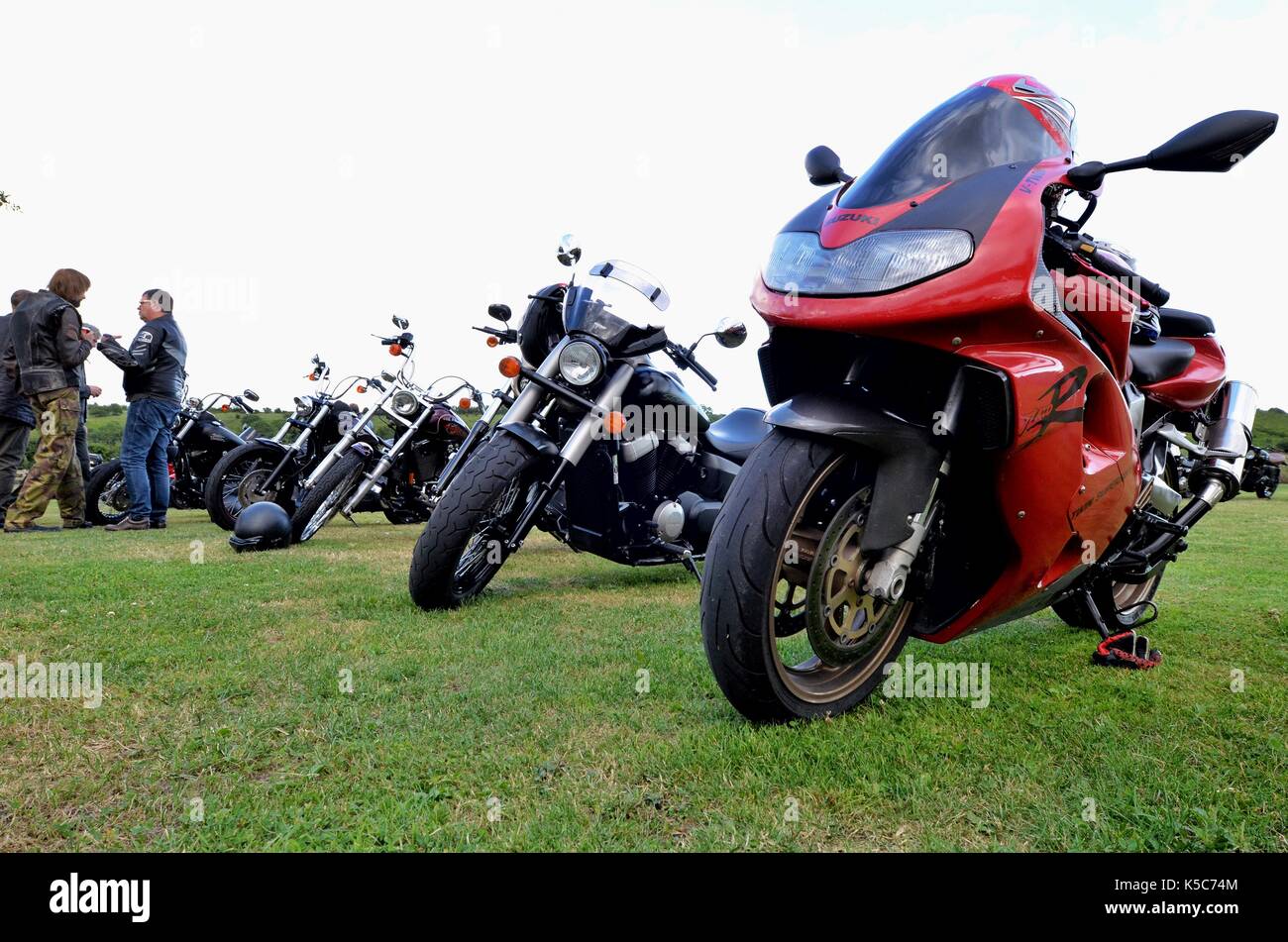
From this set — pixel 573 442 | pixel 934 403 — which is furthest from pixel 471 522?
pixel 934 403

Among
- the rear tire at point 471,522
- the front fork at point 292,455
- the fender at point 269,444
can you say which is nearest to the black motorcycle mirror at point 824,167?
the rear tire at point 471,522

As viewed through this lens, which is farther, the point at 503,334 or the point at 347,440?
the point at 347,440

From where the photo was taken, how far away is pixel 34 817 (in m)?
1.77

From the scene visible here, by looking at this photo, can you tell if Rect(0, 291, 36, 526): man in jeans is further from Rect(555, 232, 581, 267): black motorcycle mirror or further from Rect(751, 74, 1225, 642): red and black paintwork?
Rect(751, 74, 1225, 642): red and black paintwork

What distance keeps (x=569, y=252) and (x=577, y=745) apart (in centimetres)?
312

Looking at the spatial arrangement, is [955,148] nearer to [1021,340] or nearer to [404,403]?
[1021,340]

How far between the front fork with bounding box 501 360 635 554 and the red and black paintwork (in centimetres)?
198

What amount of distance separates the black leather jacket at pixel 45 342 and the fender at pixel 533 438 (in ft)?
20.1

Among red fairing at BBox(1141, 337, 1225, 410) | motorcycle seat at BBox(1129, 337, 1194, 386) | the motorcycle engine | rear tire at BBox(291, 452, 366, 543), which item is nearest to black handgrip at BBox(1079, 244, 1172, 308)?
motorcycle seat at BBox(1129, 337, 1194, 386)

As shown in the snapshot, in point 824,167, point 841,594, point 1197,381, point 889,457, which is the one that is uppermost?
point 824,167

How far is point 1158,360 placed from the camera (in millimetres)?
2994

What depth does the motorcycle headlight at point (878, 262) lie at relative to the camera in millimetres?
2027

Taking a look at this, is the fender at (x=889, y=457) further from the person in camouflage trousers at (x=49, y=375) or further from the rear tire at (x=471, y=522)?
the person in camouflage trousers at (x=49, y=375)
